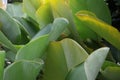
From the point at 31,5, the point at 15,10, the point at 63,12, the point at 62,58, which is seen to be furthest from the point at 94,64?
the point at 15,10

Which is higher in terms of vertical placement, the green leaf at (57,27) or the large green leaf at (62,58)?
the green leaf at (57,27)

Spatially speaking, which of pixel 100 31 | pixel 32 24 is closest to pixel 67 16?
pixel 100 31

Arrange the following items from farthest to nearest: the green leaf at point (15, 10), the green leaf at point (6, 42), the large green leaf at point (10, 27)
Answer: the green leaf at point (15, 10)
the large green leaf at point (10, 27)
the green leaf at point (6, 42)

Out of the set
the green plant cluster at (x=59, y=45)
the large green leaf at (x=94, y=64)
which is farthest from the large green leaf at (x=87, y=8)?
the large green leaf at (x=94, y=64)

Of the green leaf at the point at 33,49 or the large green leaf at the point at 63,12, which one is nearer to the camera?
the green leaf at the point at 33,49

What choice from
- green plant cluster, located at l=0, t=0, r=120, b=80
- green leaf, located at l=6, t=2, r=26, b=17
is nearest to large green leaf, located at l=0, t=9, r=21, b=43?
green plant cluster, located at l=0, t=0, r=120, b=80

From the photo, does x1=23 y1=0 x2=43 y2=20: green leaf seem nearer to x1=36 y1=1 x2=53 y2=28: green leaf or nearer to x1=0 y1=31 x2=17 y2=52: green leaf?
x1=36 y1=1 x2=53 y2=28: green leaf

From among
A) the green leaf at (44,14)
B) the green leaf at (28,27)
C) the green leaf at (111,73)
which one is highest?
the green leaf at (44,14)

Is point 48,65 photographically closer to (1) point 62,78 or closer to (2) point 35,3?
(1) point 62,78

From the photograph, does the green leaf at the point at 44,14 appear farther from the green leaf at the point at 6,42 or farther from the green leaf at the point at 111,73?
the green leaf at the point at 111,73

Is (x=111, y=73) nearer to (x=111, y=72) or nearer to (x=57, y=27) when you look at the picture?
(x=111, y=72)
